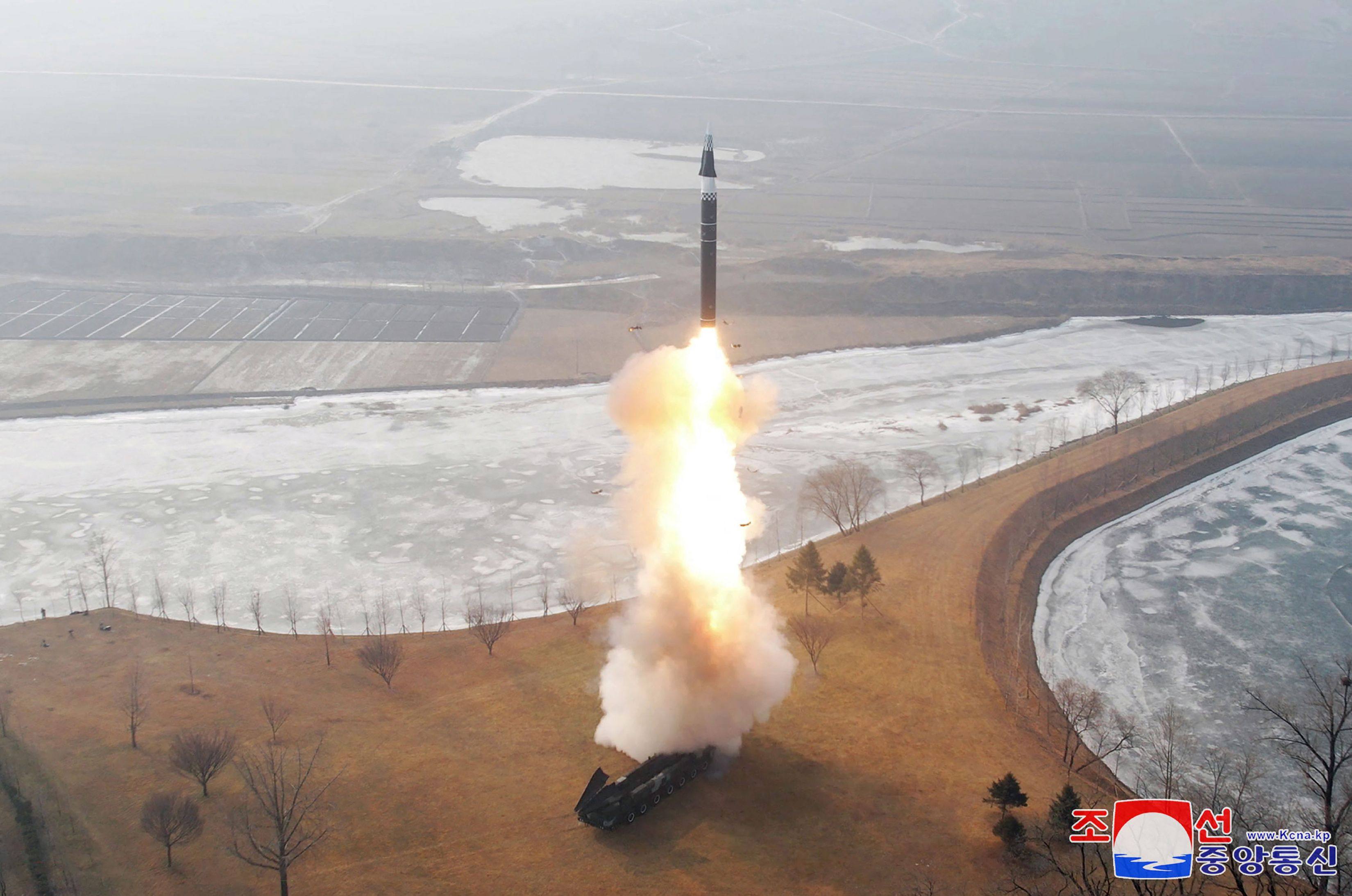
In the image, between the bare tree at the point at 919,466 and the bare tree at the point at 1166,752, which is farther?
the bare tree at the point at 919,466

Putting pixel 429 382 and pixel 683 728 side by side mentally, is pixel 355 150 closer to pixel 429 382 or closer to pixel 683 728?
pixel 429 382

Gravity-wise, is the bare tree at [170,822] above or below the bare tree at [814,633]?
above

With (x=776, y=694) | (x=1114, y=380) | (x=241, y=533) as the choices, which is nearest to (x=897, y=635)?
(x=776, y=694)

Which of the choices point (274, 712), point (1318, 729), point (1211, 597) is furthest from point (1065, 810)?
point (1211, 597)

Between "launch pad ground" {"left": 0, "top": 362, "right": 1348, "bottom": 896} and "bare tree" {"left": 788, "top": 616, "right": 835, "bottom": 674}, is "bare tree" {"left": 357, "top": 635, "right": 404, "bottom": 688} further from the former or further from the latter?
"bare tree" {"left": 788, "top": 616, "right": 835, "bottom": 674}

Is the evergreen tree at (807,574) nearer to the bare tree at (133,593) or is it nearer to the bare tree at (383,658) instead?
the bare tree at (383,658)

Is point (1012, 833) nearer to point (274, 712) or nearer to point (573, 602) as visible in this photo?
point (573, 602)

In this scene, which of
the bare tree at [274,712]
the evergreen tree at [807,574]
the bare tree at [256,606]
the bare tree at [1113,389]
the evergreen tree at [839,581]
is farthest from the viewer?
the bare tree at [1113,389]

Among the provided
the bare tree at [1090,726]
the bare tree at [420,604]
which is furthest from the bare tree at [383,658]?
the bare tree at [1090,726]
